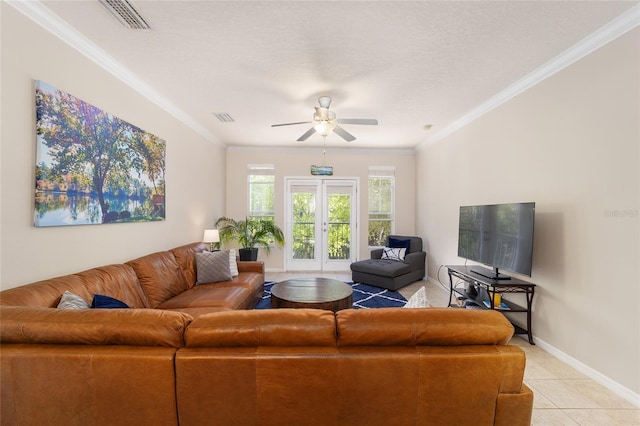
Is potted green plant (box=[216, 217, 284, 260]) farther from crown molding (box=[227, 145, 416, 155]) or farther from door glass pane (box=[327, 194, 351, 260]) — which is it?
crown molding (box=[227, 145, 416, 155])

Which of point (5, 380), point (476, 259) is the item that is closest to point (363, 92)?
point (476, 259)

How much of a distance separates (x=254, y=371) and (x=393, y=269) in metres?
3.88

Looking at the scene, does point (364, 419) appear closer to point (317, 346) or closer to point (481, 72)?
point (317, 346)

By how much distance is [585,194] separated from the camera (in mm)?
2438

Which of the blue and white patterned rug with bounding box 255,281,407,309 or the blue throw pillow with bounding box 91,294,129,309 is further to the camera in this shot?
the blue and white patterned rug with bounding box 255,281,407,309

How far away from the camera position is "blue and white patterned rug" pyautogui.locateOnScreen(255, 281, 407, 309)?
162 inches

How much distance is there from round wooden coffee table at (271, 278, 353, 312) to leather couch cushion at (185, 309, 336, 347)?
149cm

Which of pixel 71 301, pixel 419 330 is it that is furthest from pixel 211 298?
pixel 419 330

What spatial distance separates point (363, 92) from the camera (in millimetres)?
3367

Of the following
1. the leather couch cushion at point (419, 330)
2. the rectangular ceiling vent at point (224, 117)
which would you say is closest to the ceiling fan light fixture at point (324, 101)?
the rectangular ceiling vent at point (224, 117)

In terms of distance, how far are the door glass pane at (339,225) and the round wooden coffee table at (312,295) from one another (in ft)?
9.10

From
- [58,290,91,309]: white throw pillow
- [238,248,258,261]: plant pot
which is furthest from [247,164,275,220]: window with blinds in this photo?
[58,290,91,309]: white throw pillow

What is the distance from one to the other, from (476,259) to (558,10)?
2546mm

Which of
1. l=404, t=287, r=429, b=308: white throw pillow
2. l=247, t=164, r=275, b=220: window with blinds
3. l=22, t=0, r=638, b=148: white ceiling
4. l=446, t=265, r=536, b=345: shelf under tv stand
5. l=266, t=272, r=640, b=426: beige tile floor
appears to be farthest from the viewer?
l=247, t=164, r=275, b=220: window with blinds
